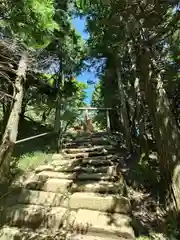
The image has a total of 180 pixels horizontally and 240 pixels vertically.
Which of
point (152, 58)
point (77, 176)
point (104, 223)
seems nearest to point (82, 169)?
point (77, 176)

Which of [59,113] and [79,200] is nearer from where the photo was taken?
[79,200]

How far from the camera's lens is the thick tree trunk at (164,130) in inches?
186

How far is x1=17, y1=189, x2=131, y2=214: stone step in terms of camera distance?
4.67 m

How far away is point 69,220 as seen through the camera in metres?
4.48

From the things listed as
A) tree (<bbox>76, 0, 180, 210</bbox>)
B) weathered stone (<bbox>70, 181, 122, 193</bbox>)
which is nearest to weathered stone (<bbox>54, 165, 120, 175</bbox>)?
weathered stone (<bbox>70, 181, 122, 193</bbox>)

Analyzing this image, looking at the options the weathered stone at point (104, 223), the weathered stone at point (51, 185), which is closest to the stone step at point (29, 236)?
the weathered stone at point (104, 223)

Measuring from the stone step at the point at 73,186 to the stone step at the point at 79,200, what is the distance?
0.17 m

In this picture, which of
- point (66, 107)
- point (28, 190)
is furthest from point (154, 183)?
point (66, 107)

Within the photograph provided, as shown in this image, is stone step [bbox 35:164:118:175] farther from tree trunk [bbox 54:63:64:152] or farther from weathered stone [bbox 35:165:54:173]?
tree trunk [bbox 54:63:64:152]

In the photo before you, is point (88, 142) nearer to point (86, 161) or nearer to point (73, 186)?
point (86, 161)

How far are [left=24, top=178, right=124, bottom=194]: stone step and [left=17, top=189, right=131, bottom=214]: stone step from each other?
17 centimetres

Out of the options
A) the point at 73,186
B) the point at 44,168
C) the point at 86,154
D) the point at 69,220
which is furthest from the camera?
the point at 86,154

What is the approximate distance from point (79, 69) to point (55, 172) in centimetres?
685

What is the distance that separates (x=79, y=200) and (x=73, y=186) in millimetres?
719
